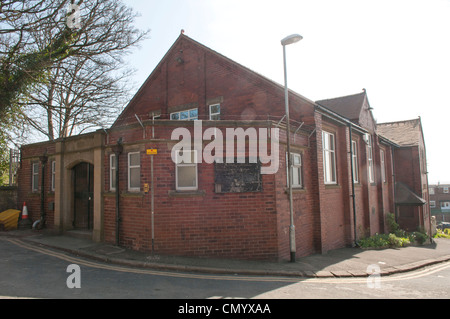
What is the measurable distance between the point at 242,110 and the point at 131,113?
7.51 meters

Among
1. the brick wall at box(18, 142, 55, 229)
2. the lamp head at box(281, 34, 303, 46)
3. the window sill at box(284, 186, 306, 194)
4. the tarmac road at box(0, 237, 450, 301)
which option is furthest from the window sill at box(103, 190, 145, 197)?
the lamp head at box(281, 34, 303, 46)

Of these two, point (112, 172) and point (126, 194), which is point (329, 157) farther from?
point (112, 172)

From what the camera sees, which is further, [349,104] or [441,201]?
[441,201]

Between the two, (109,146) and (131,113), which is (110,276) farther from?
(131,113)

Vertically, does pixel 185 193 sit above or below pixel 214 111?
below

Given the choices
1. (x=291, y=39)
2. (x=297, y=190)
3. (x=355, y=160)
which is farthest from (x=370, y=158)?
(x=291, y=39)

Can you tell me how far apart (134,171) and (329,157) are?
27.1 ft

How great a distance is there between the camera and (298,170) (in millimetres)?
10711

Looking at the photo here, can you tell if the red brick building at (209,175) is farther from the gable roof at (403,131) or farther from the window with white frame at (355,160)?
the gable roof at (403,131)

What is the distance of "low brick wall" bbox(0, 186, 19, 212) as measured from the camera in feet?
48.6

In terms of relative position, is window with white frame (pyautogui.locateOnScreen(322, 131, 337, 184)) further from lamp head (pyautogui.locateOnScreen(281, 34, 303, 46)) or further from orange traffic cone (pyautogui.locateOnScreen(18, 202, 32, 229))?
orange traffic cone (pyautogui.locateOnScreen(18, 202, 32, 229))

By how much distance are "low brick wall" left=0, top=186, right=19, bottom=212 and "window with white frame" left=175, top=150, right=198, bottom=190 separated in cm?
1102

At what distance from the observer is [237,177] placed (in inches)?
348
